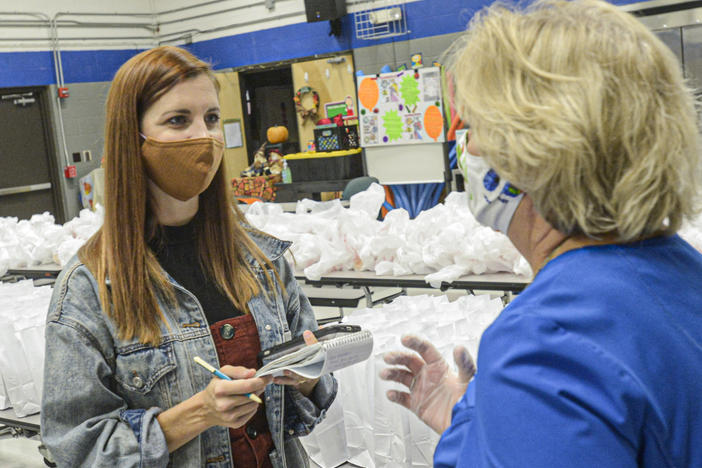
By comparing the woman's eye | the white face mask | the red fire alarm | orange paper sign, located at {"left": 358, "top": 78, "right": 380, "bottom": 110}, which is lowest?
the white face mask

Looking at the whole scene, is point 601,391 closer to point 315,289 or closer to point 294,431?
point 294,431

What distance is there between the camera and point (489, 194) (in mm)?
932

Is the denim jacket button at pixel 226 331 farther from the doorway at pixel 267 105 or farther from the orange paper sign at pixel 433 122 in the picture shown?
the doorway at pixel 267 105

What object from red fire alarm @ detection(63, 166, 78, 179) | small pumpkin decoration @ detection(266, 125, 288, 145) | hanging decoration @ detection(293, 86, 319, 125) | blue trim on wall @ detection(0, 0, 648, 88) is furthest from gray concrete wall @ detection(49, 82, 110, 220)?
hanging decoration @ detection(293, 86, 319, 125)

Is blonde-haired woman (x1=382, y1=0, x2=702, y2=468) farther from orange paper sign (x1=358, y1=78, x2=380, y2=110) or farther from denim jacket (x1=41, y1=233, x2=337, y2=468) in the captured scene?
orange paper sign (x1=358, y1=78, x2=380, y2=110)

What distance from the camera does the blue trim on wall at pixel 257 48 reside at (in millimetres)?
8469

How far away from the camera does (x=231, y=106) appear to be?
10711mm

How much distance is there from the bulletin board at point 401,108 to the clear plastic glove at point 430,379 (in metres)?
7.11

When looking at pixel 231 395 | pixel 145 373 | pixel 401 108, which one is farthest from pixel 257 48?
pixel 231 395

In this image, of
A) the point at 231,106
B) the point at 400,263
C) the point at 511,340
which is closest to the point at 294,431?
the point at 511,340

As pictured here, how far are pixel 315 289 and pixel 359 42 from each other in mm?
5997

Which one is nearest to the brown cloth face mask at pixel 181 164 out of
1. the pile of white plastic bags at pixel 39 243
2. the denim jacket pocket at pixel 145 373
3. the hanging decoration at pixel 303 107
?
the denim jacket pocket at pixel 145 373

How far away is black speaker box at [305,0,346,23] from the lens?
8961 mm

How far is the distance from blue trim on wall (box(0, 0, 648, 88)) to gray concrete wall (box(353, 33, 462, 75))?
0.06 meters
